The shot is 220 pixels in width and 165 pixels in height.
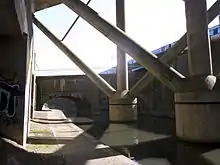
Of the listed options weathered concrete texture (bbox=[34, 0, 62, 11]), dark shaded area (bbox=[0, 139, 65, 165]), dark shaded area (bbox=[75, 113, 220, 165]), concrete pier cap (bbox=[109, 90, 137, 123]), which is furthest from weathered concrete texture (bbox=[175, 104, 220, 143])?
weathered concrete texture (bbox=[34, 0, 62, 11])

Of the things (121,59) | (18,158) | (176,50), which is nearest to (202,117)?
(18,158)

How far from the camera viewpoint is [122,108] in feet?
80.5

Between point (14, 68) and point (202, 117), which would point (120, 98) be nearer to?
point (202, 117)

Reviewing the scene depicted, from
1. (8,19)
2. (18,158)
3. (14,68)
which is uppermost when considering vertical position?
(8,19)

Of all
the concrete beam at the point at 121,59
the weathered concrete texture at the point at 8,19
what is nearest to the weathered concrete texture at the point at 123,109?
the concrete beam at the point at 121,59

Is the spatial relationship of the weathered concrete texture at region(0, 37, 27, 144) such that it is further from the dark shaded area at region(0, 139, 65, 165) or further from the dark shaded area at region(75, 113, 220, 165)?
the dark shaded area at region(75, 113, 220, 165)

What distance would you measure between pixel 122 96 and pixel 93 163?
17208 millimetres

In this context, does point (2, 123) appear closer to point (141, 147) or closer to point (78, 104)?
point (141, 147)

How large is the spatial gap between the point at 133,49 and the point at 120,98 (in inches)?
393

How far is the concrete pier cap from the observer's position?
24.5m

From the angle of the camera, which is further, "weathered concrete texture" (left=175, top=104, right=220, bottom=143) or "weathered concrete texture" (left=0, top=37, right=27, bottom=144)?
"weathered concrete texture" (left=175, top=104, right=220, bottom=143)

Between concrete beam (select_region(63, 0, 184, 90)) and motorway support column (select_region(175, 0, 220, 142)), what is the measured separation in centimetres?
107

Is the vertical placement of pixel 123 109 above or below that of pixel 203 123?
above

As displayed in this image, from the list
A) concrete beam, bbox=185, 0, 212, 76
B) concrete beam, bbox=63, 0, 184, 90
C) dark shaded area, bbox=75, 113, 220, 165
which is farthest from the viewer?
concrete beam, bbox=63, 0, 184, 90
